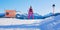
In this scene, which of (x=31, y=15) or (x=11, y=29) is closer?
(x=11, y=29)

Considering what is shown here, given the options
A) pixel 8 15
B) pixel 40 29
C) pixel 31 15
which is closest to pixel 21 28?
pixel 40 29

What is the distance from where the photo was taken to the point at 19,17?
6695 mm

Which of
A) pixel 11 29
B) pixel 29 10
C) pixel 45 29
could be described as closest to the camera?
pixel 45 29

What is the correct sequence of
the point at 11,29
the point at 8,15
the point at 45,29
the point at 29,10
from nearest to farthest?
the point at 45,29 < the point at 11,29 < the point at 29,10 < the point at 8,15

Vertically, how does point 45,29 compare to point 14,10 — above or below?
below

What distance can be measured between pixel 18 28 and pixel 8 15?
2.92 meters

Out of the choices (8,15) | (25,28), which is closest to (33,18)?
(8,15)

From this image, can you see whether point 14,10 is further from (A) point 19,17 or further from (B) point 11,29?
(B) point 11,29

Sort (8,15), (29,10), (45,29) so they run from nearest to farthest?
(45,29), (29,10), (8,15)

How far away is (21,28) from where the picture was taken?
404 centimetres

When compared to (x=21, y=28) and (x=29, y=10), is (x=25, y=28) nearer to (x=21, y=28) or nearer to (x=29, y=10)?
(x=21, y=28)

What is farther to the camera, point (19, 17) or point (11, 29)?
point (19, 17)

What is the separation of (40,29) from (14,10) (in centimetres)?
292

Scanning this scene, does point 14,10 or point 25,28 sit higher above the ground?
point 14,10
